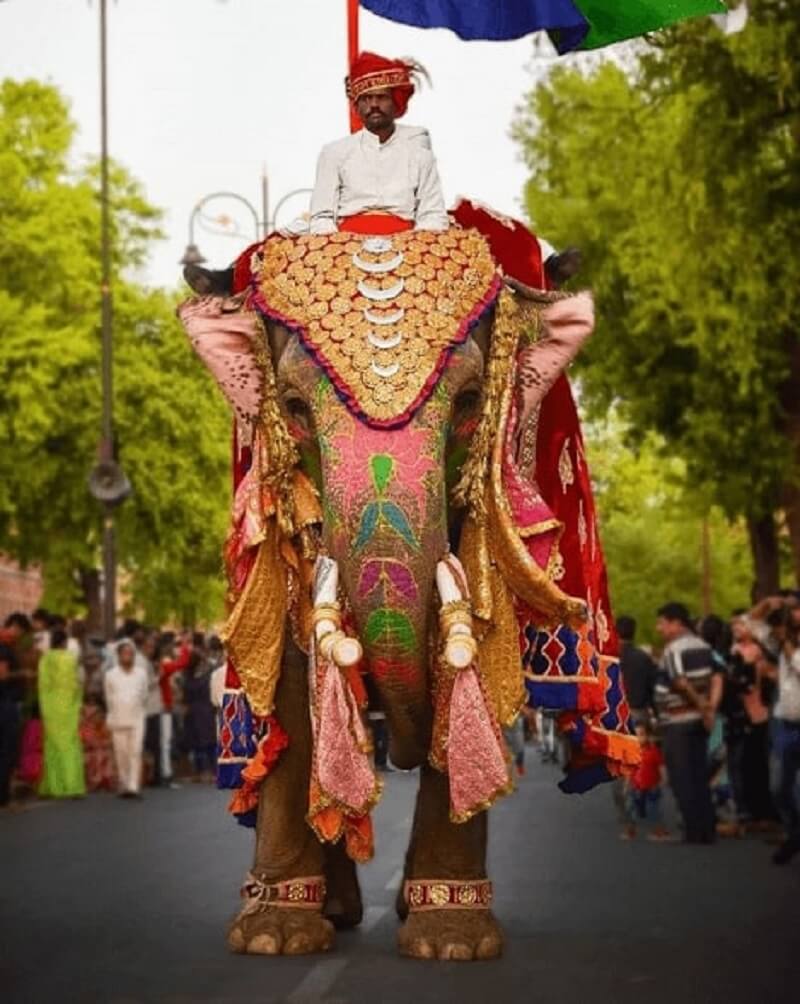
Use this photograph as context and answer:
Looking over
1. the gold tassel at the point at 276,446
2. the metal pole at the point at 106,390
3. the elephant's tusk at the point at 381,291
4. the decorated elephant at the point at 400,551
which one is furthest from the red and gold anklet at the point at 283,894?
the metal pole at the point at 106,390

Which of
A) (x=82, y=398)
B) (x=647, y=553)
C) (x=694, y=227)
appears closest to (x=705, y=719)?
(x=694, y=227)

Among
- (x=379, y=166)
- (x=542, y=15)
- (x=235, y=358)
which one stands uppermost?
(x=542, y=15)

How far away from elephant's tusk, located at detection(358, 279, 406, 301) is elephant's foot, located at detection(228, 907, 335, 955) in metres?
2.45

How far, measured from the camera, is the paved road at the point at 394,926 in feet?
32.4

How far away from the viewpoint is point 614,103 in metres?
47.1

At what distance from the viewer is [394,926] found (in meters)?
12.2

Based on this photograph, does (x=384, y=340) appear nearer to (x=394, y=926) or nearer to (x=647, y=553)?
(x=394, y=926)

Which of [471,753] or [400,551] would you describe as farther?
[471,753]

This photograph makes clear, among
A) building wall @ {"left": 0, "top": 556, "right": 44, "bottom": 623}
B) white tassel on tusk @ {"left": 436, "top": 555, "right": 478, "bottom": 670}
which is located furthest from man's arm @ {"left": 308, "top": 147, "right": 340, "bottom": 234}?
building wall @ {"left": 0, "top": 556, "right": 44, "bottom": 623}

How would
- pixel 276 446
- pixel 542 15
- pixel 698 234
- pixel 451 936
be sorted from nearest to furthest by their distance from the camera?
pixel 451 936 → pixel 276 446 → pixel 542 15 → pixel 698 234

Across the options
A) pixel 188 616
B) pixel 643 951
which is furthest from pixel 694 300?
pixel 188 616

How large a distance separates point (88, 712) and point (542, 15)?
60.6 ft

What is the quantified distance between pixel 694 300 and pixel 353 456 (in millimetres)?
22702

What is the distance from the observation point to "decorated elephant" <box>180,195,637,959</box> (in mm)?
10164
